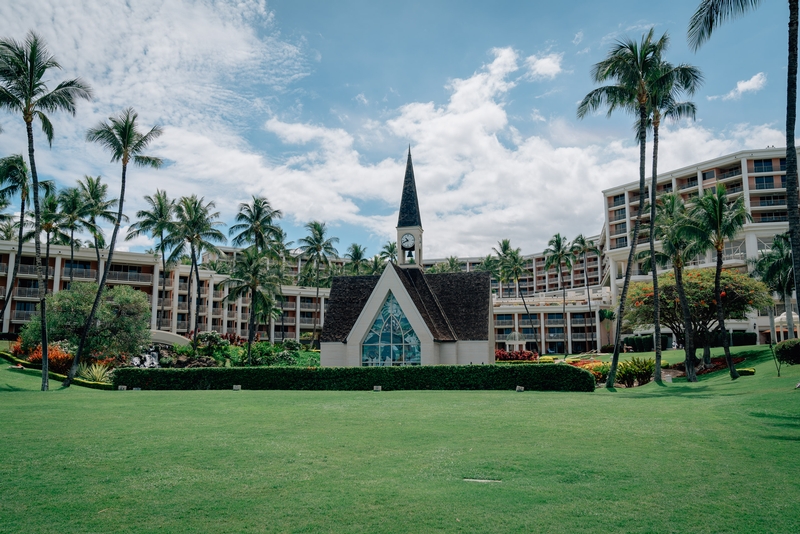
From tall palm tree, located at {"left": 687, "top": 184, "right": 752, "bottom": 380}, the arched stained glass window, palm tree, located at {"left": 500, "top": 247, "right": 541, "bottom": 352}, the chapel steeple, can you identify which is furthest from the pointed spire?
palm tree, located at {"left": 500, "top": 247, "right": 541, "bottom": 352}

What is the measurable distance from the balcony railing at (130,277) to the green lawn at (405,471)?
49.1 metres

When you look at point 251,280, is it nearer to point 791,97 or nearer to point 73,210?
point 73,210

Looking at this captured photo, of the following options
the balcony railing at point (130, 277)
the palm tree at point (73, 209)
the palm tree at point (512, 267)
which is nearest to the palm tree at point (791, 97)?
the palm tree at point (73, 209)

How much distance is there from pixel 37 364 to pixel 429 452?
38.7 metres

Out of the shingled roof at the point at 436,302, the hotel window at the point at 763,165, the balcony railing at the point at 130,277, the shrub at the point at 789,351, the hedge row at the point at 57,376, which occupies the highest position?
the hotel window at the point at 763,165

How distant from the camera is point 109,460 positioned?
1106 centimetres

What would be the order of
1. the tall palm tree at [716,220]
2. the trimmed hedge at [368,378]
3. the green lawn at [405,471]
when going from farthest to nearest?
the tall palm tree at [716,220], the trimmed hedge at [368,378], the green lawn at [405,471]

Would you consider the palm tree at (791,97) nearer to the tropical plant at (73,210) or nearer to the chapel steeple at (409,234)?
the chapel steeple at (409,234)

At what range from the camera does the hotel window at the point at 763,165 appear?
76000 mm

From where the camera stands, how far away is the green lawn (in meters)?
7.76

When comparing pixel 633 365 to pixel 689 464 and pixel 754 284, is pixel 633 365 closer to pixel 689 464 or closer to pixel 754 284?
pixel 754 284

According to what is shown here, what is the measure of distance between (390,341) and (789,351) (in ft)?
73.3

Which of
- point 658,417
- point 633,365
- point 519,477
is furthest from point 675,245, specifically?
point 519,477

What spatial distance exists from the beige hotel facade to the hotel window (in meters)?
0.11
